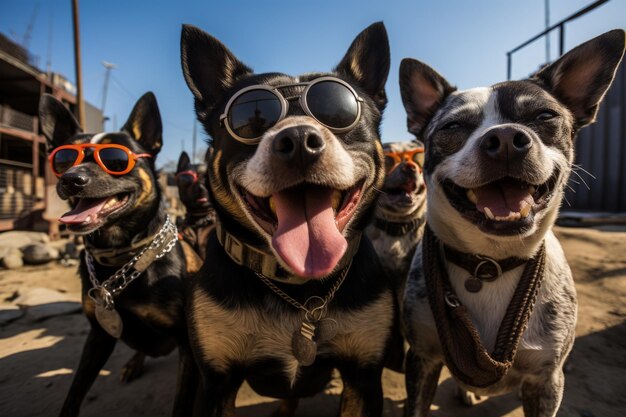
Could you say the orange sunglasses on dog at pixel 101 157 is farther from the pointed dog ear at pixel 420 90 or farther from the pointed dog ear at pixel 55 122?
the pointed dog ear at pixel 420 90

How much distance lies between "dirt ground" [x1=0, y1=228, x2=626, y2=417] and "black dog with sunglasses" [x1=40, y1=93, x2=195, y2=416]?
2.05 feet

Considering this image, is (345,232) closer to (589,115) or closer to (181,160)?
(589,115)

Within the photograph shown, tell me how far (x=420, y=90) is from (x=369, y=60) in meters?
0.67

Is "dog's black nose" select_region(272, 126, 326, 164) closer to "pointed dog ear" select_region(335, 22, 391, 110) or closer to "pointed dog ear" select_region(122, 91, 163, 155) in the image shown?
"pointed dog ear" select_region(335, 22, 391, 110)

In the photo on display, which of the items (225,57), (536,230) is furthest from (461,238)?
(225,57)

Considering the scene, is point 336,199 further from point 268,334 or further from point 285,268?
point 268,334

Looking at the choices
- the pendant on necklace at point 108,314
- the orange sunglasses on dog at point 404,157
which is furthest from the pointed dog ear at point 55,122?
the orange sunglasses on dog at point 404,157

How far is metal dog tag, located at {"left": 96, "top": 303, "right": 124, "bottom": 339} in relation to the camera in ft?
8.07

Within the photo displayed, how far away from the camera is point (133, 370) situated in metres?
3.39

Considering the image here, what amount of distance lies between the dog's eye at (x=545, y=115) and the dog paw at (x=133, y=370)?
393 cm

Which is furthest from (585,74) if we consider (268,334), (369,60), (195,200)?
(195,200)

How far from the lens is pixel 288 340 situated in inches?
71.2

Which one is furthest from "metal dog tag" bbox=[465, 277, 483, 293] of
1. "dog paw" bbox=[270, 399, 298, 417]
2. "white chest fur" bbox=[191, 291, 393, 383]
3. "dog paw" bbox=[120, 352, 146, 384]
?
"dog paw" bbox=[120, 352, 146, 384]

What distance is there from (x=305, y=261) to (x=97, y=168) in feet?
6.82
